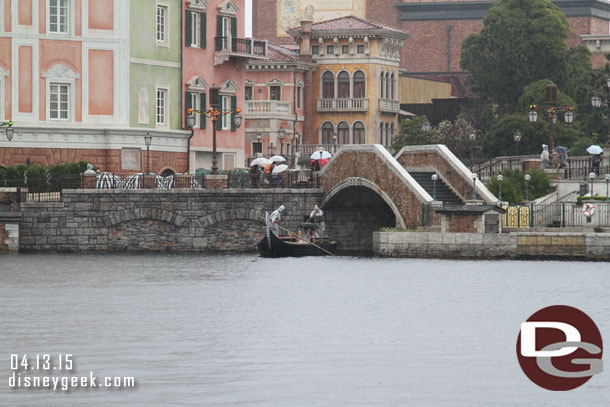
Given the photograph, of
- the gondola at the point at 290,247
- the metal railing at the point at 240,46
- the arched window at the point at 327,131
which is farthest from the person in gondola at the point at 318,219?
the arched window at the point at 327,131

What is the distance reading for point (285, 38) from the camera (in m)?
118

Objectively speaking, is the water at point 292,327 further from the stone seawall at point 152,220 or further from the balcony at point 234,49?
the balcony at point 234,49

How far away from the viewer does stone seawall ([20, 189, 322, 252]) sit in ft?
187

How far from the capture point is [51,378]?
23547 millimetres

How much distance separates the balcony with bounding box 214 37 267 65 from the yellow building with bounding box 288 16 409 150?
73.9 feet

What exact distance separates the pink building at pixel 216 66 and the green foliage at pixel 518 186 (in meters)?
17.6

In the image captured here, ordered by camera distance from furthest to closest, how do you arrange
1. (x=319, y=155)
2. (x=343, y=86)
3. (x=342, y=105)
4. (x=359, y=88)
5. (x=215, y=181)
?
(x=343, y=86) → (x=359, y=88) → (x=342, y=105) → (x=319, y=155) → (x=215, y=181)

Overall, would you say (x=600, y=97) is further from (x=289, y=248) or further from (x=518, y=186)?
(x=289, y=248)

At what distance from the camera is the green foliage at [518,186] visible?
55156mm

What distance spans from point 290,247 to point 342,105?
43.5 m

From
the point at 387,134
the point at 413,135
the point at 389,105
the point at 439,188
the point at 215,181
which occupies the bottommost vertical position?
the point at 439,188

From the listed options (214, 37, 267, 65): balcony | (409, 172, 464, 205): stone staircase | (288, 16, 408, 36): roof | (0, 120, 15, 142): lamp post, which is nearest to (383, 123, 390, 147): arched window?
(288, 16, 408, 36): roof

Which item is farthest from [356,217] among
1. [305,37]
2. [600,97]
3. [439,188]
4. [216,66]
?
[305,37]

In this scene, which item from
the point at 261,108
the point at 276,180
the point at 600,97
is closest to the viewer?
the point at 276,180
